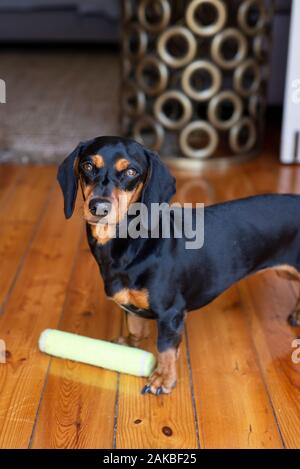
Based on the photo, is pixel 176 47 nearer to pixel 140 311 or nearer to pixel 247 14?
pixel 247 14

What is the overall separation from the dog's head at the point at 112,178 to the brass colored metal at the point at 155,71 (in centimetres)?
154

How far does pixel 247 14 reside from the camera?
270cm

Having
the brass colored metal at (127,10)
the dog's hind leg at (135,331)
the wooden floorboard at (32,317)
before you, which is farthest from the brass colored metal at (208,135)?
the dog's hind leg at (135,331)

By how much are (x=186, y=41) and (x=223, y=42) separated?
201mm

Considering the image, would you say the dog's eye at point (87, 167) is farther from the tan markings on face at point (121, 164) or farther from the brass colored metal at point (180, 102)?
the brass colored metal at point (180, 102)

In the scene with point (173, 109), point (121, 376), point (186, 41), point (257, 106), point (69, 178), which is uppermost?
point (69, 178)

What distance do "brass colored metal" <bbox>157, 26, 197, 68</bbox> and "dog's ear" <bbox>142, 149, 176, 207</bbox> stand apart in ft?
4.95

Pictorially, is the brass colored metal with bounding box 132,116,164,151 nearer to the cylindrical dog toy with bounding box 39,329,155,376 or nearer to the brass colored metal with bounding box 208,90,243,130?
the brass colored metal with bounding box 208,90,243,130

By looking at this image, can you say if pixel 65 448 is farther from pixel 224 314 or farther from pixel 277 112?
pixel 277 112

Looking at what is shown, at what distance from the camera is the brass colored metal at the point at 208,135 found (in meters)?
2.85

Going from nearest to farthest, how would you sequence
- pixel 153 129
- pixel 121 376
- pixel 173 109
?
pixel 121 376
pixel 153 129
pixel 173 109

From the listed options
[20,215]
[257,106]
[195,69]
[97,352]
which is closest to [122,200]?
[97,352]

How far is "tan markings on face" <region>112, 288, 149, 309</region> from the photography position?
137 centimetres

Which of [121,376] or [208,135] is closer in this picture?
[121,376]
